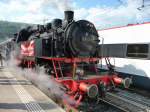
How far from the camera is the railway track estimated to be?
344 inches

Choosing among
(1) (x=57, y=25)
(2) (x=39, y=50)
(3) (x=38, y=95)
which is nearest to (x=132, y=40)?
(1) (x=57, y=25)

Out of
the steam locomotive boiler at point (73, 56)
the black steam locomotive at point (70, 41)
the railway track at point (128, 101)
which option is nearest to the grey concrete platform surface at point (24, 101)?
the steam locomotive boiler at point (73, 56)

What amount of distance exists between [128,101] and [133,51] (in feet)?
12.4

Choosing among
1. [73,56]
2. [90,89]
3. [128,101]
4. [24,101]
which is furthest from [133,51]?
[24,101]

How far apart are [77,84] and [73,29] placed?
2.48 m

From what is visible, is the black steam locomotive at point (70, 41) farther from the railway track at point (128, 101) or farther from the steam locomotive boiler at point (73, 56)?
the railway track at point (128, 101)

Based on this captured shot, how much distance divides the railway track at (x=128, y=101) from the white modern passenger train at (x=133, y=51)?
1.36 meters

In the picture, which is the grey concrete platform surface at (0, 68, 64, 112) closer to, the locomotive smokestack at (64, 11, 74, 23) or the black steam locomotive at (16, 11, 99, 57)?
the black steam locomotive at (16, 11, 99, 57)

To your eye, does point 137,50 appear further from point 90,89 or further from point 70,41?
point 90,89

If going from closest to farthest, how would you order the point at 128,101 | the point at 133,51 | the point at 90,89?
the point at 90,89 → the point at 128,101 → the point at 133,51

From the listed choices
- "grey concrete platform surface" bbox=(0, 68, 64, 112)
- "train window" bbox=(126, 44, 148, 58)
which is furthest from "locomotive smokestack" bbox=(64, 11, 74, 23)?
"train window" bbox=(126, 44, 148, 58)

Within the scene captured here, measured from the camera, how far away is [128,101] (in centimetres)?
972

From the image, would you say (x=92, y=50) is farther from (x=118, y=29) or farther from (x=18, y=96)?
(x=118, y=29)

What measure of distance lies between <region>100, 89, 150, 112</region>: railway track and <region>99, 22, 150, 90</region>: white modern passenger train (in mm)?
1365
